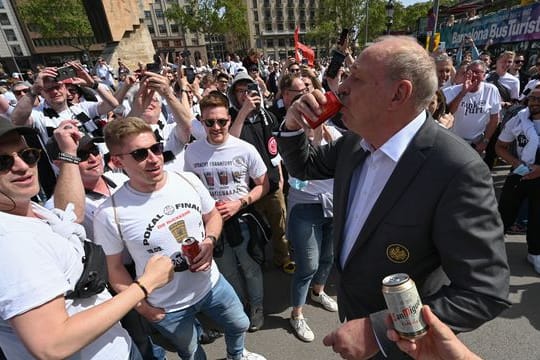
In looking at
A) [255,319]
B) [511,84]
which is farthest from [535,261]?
[511,84]

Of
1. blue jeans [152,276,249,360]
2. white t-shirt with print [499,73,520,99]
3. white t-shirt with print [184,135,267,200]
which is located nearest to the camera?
blue jeans [152,276,249,360]

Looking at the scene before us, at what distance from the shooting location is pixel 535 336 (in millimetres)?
2695

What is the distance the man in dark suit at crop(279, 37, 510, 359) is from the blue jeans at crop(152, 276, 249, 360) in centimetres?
105

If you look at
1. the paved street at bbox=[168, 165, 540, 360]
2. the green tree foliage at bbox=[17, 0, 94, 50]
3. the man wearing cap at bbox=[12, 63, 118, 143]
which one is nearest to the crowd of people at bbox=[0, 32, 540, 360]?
the paved street at bbox=[168, 165, 540, 360]

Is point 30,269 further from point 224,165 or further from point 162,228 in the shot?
point 224,165

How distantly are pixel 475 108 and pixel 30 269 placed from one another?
222 inches

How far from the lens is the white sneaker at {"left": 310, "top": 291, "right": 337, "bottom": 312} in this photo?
3206mm

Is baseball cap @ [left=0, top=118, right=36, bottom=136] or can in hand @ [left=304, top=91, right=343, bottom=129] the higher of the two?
baseball cap @ [left=0, top=118, right=36, bottom=136]

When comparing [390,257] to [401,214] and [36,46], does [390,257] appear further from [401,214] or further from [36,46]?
[36,46]

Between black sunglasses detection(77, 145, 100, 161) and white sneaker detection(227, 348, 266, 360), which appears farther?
white sneaker detection(227, 348, 266, 360)

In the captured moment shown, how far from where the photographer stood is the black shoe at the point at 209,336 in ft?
9.78

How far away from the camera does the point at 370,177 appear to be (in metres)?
1.53

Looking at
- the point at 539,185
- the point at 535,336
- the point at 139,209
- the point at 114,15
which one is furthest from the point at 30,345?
the point at 114,15

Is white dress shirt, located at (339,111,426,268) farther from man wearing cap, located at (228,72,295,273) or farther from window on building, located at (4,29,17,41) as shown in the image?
window on building, located at (4,29,17,41)
